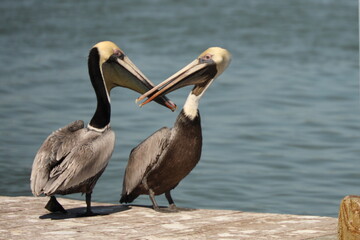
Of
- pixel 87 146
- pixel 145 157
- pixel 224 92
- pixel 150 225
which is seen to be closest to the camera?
pixel 150 225

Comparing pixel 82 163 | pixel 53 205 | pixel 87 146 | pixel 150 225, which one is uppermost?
Result: pixel 87 146

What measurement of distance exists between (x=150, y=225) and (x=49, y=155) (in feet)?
2.52

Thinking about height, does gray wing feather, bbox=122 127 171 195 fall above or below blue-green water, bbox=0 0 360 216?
below

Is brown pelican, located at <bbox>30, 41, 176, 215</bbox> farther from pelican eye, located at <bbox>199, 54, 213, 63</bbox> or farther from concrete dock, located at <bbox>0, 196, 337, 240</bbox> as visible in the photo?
pelican eye, located at <bbox>199, 54, 213, 63</bbox>

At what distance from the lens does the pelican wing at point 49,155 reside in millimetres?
5758

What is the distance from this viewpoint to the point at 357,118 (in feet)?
45.7

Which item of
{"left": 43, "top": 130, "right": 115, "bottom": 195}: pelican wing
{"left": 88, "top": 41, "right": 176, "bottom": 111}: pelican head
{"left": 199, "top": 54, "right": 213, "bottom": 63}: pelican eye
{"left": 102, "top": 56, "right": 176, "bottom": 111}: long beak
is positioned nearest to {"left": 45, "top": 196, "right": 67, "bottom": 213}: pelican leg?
{"left": 43, "top": 130, "right": 115, "bottom": 195}: pelican wing

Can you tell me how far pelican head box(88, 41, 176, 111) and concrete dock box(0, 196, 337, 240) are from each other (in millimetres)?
833

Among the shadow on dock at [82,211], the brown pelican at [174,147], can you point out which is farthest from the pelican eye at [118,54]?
the shadow on dock at [82,211]

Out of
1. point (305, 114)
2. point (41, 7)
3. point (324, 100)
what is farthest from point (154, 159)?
point (41, 7)

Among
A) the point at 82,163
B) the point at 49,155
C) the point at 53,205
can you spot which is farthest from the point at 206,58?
the point at 53,205

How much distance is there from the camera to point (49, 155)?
5.89 metres

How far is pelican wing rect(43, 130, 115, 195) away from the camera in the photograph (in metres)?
5.80

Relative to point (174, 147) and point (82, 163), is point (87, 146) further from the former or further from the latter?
point (174, 147)
